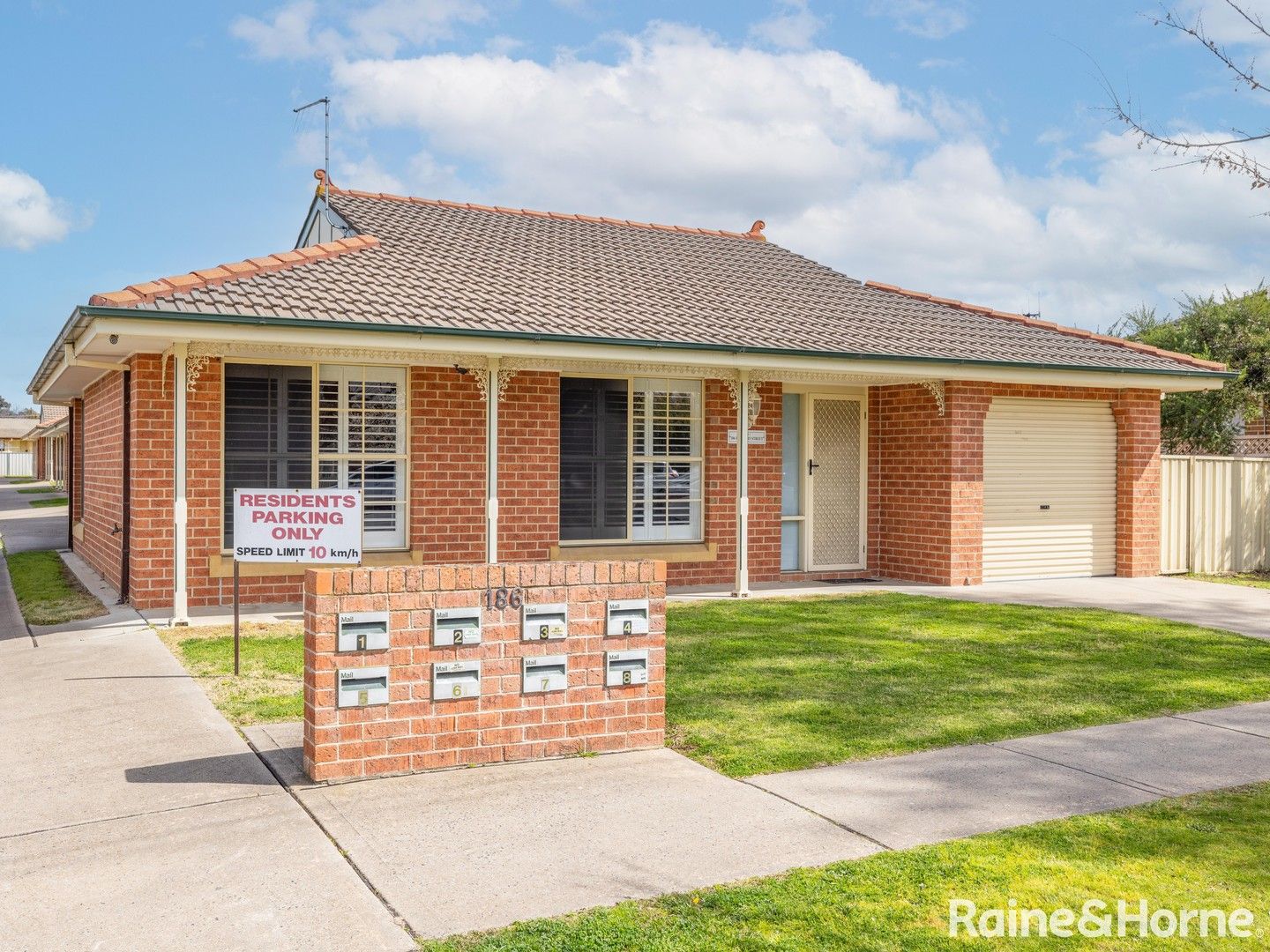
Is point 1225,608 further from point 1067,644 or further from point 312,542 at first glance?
point 312,542

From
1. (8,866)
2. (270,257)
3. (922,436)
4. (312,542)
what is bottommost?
(8,866)

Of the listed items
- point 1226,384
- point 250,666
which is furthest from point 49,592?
point 1226,384

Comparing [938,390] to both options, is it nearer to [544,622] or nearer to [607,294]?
[607,294]

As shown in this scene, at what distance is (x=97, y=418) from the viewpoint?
15578 millimetres

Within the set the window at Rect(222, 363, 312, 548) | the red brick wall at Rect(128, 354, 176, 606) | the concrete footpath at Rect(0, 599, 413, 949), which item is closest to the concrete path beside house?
the window at Rect(222, 363, 312, 548)

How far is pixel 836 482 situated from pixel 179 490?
28.2 feet

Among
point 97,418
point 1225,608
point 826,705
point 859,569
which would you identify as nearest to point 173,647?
point 826,705

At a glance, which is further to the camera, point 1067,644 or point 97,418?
point 97,418

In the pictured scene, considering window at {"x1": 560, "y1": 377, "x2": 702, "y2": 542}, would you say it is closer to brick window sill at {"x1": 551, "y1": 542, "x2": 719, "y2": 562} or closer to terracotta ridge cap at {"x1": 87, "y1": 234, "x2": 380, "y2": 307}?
brick window sill at {"x1": 551, "y1": 542, "x2": 719, "y2": 562}

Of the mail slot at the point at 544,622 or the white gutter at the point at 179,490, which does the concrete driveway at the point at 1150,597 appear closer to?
→ the mail slot at the point at 544,622

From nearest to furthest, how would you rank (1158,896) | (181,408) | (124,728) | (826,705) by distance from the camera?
(1158,896) < (124,728) < (826,705) < (181,408)

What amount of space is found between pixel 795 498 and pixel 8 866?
38.1 ft

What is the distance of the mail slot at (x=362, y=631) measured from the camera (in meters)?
5.63

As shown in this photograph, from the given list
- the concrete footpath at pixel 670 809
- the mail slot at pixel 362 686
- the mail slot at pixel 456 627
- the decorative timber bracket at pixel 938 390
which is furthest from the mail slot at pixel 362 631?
the decorative timber bracket at pixel 938 390
